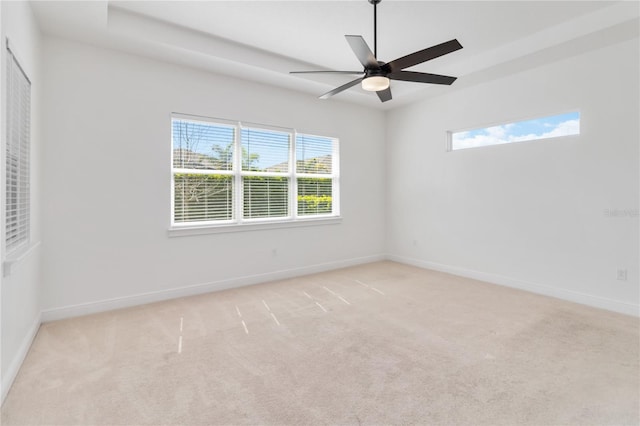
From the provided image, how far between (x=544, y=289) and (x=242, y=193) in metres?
4.18

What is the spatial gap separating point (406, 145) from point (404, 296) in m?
2.94

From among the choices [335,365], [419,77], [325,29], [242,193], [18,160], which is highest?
[325,29]

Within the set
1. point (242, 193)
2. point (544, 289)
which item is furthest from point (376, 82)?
point (544, 289)

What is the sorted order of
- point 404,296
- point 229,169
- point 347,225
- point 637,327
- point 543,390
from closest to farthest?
point 543,390, point 637,327, point 404,296, point 229,169, point 347,225

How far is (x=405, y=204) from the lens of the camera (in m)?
5.79

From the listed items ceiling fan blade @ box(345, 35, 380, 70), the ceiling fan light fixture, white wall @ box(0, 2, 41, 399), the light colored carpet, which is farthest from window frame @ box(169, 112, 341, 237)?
ceiling fan blade @ box(345, 35, 380, 70)

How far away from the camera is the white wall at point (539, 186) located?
3383 mm

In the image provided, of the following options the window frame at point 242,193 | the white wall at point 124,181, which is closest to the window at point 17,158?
the white wall at point 124,181

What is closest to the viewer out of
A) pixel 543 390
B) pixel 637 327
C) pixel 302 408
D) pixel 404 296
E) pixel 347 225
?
pixel 302 408

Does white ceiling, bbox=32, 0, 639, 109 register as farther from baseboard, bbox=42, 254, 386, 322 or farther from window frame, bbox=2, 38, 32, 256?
baseboard, bbox=42, 254, 386, 322

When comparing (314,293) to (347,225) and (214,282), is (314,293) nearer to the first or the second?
(214,282)

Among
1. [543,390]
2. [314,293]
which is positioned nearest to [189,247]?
[314,293]

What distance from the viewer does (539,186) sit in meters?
4.02

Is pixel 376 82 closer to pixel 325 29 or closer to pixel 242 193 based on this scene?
pixel 325 29
